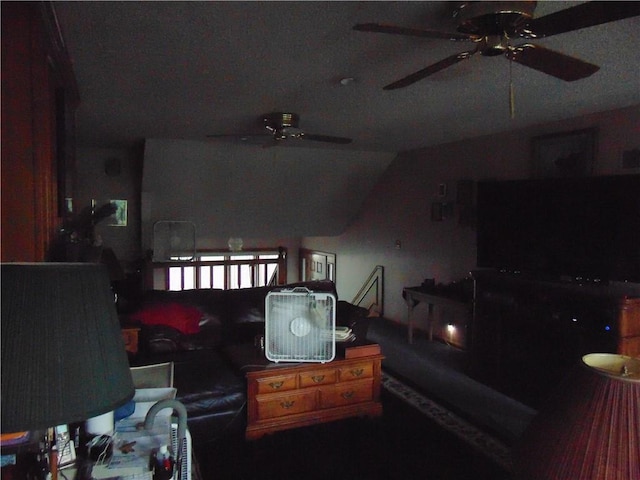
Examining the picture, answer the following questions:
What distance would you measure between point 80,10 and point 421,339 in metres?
5.04

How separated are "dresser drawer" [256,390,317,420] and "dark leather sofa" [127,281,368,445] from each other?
0.14 metres

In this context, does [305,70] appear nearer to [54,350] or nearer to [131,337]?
[54,350]

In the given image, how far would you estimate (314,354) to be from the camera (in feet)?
11.1

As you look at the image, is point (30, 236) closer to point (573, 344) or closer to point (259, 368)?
point (259, 368)

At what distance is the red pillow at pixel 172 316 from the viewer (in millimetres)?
3963

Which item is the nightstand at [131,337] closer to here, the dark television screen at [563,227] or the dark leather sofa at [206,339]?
the dark leather sofa at [206,339]

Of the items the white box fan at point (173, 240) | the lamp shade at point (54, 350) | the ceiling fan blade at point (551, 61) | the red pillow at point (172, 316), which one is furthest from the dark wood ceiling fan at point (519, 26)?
the white box fan at point (173, 240)

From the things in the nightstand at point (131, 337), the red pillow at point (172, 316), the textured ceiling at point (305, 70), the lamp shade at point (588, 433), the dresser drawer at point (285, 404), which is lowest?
the dresser drawer at point (285, 404)

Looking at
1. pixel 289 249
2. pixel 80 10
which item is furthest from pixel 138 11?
pixel 289 249

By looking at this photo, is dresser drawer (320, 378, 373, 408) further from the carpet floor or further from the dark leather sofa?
the dark leather sofa

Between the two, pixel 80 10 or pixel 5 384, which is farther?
pixel 80 10

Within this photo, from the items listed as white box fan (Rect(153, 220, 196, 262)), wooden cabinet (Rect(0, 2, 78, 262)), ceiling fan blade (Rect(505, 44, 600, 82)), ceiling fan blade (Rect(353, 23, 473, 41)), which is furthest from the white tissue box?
white box fan (Rect(153, 220, 196, 262))

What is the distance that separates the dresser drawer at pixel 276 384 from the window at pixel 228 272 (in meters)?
4.50

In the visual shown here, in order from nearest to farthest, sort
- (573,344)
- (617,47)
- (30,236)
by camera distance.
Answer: (30,236), (617,47), (573,344)
